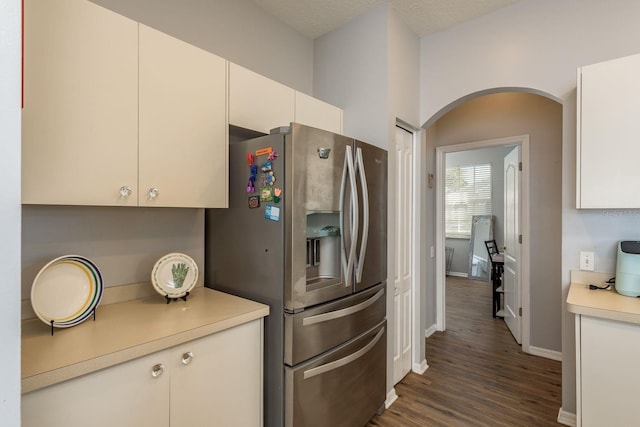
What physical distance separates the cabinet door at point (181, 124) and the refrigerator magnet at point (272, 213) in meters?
0.29

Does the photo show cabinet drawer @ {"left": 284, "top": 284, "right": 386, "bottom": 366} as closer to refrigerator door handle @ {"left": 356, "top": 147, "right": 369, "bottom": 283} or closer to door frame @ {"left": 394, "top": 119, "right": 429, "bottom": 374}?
refrigerator door handle @ {"left": 356, "top": 147, "right": 369, "bottom": 283}

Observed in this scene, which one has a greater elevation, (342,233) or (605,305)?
(342,233)

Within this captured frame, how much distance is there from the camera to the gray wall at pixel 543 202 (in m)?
2.98

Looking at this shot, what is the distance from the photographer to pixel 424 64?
275cm

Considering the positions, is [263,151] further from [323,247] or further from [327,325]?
[327,325]

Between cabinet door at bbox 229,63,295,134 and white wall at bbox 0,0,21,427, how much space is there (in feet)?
3.79

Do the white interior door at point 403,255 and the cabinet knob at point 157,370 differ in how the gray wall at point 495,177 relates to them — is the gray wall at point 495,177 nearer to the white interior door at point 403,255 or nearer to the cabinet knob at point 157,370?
the white interior door at point 403,255

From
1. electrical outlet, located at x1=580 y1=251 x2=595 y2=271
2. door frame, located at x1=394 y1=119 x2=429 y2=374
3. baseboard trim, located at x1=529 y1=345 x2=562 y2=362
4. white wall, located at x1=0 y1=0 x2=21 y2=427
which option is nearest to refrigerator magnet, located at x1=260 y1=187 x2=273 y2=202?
white wall, located at x1=0 y1=0 x2=21 y2=427

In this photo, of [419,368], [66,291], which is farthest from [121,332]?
[419,368]

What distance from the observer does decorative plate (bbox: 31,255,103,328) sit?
126 cm

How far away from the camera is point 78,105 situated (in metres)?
1.22

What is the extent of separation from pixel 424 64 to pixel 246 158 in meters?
1.94

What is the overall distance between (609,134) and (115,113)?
2.43m

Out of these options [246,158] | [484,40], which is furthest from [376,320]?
[484,40]
